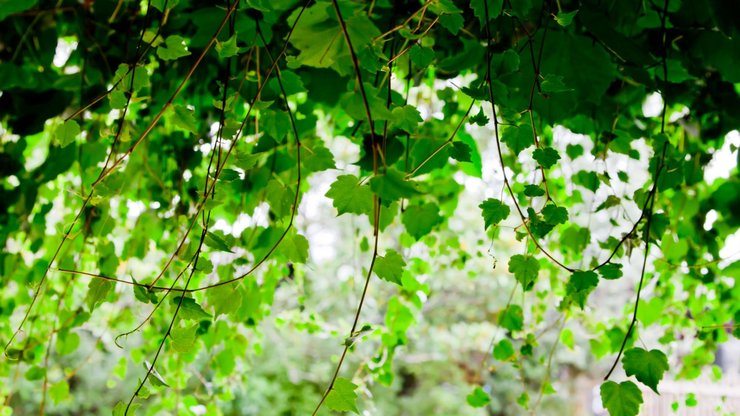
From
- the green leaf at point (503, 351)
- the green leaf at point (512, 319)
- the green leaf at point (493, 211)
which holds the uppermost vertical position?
the green leaf at point (512, 319)

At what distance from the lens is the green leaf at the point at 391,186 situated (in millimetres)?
408

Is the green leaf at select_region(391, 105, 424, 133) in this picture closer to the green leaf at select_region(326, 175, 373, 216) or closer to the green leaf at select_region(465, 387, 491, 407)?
the green leaf at select_region(326, 175, 373, 216)

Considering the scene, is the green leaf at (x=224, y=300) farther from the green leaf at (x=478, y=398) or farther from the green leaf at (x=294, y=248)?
the green leaf at (x=478, y=398)

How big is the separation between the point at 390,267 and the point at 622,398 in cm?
21

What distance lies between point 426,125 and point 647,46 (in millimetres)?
329

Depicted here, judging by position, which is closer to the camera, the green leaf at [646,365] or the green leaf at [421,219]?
the green leaf at [646,365]

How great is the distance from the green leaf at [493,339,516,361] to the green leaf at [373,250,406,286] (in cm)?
46

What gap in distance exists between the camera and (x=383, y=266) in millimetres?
515

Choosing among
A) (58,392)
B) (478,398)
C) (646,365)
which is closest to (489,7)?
(646,365)

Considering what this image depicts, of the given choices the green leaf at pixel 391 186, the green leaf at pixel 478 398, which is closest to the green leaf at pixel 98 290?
the green leaf at pixel 391 186

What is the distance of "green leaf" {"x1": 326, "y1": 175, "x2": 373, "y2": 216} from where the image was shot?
461mm

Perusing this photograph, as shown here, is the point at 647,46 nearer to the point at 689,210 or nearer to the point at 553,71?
the point at 553,71

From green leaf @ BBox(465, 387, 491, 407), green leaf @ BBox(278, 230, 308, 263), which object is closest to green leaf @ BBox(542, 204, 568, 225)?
green leaf @ BBox(278, 230, 308, 263)

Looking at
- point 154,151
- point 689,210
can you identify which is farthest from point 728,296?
point 154,151
